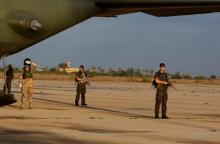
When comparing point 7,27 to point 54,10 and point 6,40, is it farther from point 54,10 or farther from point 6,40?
point 54,10

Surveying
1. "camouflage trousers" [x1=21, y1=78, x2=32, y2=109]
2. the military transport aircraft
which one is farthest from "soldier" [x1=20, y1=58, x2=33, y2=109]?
the military transport aircraft

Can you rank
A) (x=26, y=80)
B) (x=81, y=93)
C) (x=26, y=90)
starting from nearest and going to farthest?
1. (x=26, y=90)
2. (x=26, y=80)
3. (x=81, y=93)

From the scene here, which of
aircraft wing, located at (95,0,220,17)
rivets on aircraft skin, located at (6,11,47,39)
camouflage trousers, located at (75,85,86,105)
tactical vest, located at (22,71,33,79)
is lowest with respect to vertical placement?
camouflage trousers, located at (75,85,86,105)

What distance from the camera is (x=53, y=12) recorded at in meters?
18.8

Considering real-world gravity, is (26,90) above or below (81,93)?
above

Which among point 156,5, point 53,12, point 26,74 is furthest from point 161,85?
point 26,74

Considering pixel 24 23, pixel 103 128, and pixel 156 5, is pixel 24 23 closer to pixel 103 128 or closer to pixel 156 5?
pixel 103 128

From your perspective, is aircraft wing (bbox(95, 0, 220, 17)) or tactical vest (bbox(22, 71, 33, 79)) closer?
aircraft wing (bbox(95, 0, 220, 17))

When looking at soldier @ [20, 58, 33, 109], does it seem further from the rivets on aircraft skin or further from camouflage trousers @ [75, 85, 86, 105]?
camouflage trousers @ [75, 85, 86, 105]

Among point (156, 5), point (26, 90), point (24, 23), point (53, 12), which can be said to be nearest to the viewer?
point (24, 23)

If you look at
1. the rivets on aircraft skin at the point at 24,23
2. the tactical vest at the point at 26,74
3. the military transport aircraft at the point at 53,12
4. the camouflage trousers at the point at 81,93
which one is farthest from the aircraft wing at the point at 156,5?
the camouflage trousers at the point at 81,93

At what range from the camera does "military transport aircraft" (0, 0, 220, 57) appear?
17.8 m

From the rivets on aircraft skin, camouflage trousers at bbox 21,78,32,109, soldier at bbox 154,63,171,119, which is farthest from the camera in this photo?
camouflage trousers at bbox 21,78,32,109

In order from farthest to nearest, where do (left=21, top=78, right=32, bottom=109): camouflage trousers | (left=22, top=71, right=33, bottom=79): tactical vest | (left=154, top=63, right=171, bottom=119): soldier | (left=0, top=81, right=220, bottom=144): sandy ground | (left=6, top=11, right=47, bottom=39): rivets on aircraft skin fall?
(left=22, top=71, right=33, bottom=79): tactical vest
(left=21, top=78, right=32, bottom=109): camouflage trousers
(left=154, top=63, right=171, bottom=119): soldier
(left=6, top=11, right=47, bottom=39): rivets on aircraft skin
(left=0, top=81, right=220, bottom=144): sandy ground
